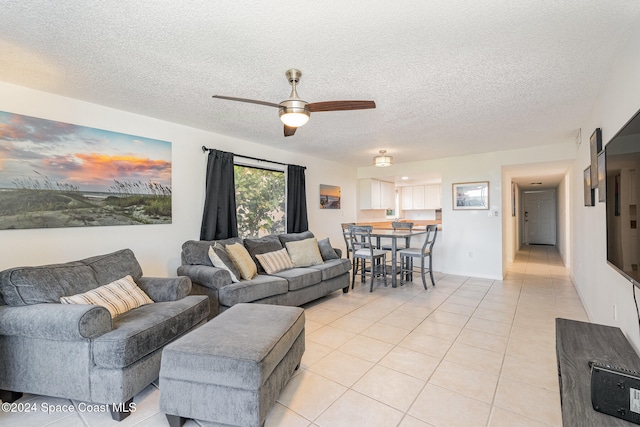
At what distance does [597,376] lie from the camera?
113 centimetres

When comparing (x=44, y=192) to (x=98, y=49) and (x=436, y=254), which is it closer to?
(x=98, y=49)

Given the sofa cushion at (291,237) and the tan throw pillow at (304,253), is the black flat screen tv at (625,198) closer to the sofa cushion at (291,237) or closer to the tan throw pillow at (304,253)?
the tan throw pillow at (304,253)

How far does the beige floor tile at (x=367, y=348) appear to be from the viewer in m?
2.48

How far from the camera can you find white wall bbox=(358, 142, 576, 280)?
5.08 meters

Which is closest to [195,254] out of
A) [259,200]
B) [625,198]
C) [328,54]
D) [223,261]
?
[223,261]

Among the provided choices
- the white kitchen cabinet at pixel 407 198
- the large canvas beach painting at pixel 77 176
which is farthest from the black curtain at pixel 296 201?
the white kitchen cabinet at pixel 407 198

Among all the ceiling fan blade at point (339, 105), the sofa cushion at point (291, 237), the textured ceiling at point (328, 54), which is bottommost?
the sofa cushion at point (291, 237)

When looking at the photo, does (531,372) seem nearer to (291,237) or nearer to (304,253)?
(304,253)

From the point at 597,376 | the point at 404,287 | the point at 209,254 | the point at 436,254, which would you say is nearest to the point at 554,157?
the point at 436,254

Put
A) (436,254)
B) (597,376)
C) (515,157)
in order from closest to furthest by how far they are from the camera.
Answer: (597,376)
(515,157)
(436,254)

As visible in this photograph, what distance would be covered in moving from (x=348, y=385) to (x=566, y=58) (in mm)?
2875

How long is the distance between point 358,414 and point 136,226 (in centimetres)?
298

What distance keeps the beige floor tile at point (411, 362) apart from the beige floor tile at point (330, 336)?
470mm

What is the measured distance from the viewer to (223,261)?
10.7ft
